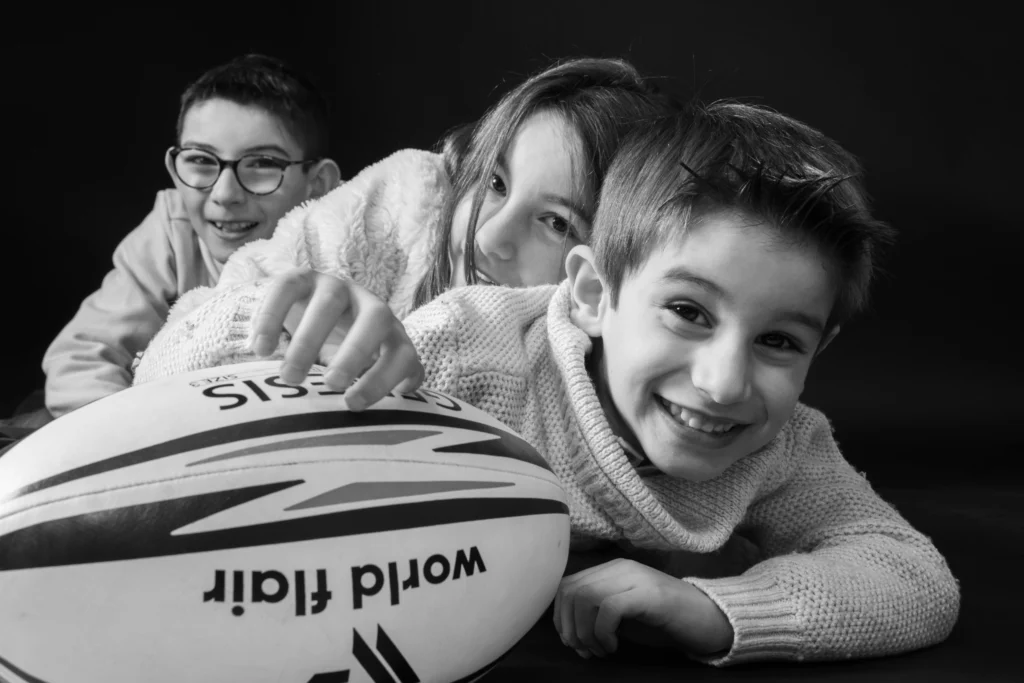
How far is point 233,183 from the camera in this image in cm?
243

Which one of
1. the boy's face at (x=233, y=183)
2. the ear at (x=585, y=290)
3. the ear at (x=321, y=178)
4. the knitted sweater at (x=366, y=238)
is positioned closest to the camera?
the ear at (x=585, y=290)

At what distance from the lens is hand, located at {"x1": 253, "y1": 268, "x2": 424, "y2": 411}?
1031mm

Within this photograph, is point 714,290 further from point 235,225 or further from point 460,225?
point 235,225

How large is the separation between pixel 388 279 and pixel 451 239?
0.14m

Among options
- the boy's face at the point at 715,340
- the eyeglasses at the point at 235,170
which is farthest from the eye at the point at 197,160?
the boy's face at the point at 715,340

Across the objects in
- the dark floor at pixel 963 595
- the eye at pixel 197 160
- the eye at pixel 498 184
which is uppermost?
the eye at pixel 498 184

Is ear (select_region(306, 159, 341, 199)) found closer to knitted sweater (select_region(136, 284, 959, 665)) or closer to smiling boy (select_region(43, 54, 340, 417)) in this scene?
smiling boy (select_region(43, 54, 340, 417))

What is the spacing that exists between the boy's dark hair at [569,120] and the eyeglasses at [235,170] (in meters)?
0.53

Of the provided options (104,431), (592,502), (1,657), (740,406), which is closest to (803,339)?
(740,406)

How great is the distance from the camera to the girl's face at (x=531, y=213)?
74.4 inches

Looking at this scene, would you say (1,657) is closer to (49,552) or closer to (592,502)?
(49,552)

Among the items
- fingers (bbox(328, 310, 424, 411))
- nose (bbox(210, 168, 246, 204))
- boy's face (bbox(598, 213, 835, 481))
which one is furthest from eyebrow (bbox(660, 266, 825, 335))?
nose (bbox(210, 168, 246, 204))

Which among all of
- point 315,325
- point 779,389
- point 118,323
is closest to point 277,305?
point 315,325

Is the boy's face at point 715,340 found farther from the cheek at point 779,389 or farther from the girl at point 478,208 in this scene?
the girl at point 478,208
